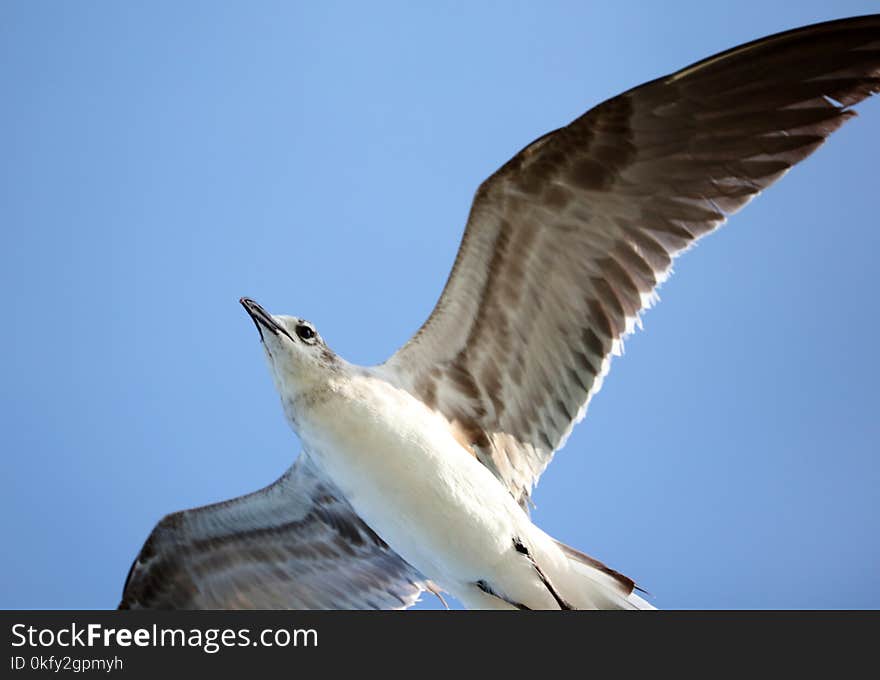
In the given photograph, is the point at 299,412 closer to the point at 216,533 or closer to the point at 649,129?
the point at 216,533

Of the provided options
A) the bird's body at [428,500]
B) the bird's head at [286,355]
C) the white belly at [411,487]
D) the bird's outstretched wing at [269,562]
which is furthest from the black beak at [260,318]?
the bird's outstretched wing at [269,562]

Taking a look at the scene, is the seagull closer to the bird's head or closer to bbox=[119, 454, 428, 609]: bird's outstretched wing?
the bird's head

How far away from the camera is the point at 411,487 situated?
575cm

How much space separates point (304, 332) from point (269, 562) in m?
2.19

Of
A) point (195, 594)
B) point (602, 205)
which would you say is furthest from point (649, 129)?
point (195, 594)

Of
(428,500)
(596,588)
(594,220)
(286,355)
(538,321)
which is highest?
(594,220)

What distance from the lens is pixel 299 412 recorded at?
5.83 m

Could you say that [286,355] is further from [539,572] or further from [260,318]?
[539,572]

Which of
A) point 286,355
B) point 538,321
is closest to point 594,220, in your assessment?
point 538,321

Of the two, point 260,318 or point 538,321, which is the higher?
point 538,321

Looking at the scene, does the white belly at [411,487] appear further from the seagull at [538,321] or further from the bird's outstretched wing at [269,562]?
the bird's outstretched wing at [269,562]

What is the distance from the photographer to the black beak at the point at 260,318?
587 cm

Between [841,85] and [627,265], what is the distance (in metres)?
1.58
